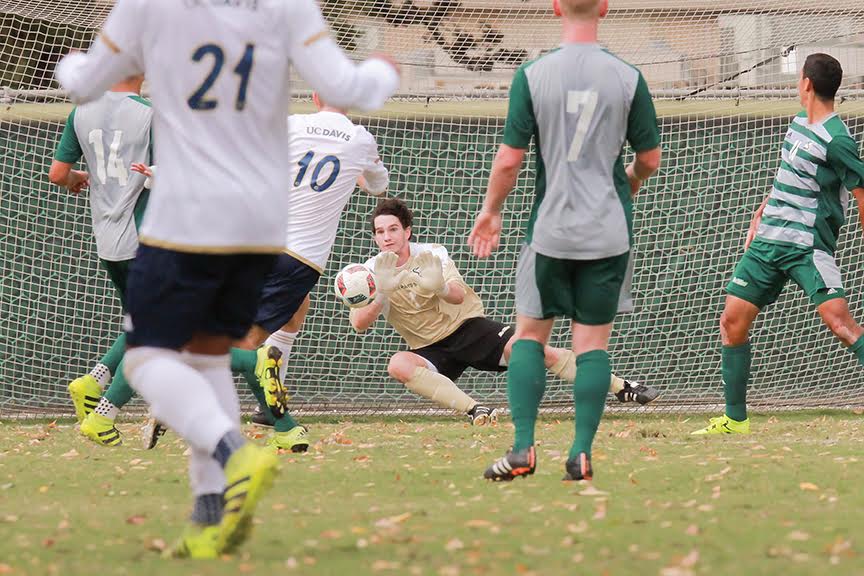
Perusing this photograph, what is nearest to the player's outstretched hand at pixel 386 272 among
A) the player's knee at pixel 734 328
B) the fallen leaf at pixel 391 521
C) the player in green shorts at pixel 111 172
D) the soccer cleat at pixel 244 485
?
the player in green shorts at pixel 111 172

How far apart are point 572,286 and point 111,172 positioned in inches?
118

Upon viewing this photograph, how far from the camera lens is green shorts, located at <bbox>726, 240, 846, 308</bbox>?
7320 mm

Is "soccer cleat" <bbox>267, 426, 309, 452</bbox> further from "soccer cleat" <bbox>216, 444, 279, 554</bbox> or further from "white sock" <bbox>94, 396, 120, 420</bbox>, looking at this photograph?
"soccer cleat" <bbox>216, 444, 279, 554</bbox>

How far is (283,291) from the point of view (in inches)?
270

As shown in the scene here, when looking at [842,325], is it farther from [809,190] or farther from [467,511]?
[467,511]

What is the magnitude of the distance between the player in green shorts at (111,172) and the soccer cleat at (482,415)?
2.41 meters

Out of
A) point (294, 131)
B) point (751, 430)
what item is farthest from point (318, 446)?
point (751, 430)

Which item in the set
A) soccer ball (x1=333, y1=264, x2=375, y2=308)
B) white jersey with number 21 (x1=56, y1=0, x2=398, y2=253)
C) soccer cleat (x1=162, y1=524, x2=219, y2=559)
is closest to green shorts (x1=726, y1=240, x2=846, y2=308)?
soccer ball (x1=333, y1=264, x2=375, y2=308)

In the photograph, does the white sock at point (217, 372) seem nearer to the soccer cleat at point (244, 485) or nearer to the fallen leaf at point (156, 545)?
the fallen leaf at point (156, 545)

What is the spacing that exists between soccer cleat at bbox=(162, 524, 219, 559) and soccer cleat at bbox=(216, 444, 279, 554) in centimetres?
10

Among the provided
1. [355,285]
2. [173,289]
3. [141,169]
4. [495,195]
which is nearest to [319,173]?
[355,285]

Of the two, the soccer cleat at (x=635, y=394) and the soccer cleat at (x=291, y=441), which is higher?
the soccer cleat at (x=635, y=394)

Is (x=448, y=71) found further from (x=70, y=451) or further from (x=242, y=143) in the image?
(x=242, y=143)

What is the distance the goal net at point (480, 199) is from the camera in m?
10.3
